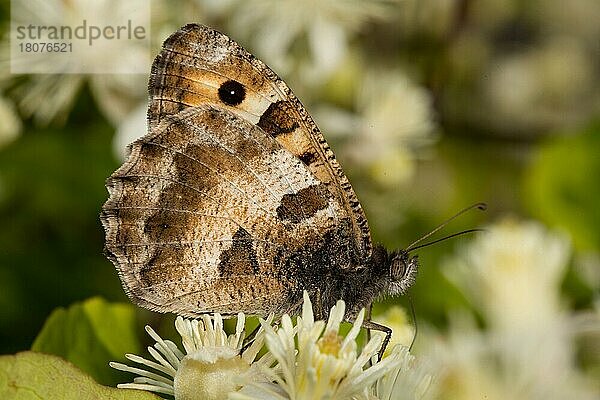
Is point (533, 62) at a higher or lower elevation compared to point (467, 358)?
higher

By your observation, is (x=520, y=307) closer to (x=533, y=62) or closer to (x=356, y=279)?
(x=356, y=279)

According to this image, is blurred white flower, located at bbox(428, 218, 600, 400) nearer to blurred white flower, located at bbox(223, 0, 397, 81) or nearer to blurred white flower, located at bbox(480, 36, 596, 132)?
blurred white flower, located at bbox(223, 0, 397, 81)

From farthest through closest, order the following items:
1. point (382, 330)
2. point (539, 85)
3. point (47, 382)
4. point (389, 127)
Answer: point (539, 85), point (389, 127), point (382, 330), point (47, 382)

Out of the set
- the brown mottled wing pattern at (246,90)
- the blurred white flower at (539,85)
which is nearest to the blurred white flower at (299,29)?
the brown mottled wing pattern at (246,90)

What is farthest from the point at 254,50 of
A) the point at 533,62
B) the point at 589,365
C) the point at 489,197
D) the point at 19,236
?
the point at 533,62

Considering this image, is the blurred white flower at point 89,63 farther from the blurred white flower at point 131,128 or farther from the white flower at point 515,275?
the white flower at point 515,275

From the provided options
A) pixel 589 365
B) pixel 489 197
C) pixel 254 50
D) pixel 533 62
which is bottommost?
pixel 589 365

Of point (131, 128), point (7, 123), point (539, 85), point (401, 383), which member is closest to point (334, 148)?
point (131, 128)

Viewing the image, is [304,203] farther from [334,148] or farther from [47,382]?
[334,148]
